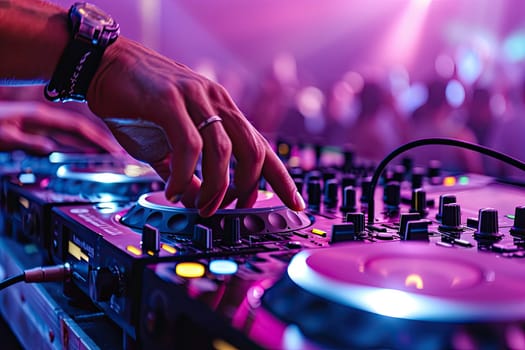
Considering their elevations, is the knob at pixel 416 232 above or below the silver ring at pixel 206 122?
below

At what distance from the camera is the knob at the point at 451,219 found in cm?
→ 81

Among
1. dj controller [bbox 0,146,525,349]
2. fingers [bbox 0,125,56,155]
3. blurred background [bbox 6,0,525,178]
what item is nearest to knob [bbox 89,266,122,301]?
dj controller [bbox 0,146,525,349]

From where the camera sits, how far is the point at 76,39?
2.89 feet

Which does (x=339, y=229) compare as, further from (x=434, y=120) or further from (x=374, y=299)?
(x=434, y=120)

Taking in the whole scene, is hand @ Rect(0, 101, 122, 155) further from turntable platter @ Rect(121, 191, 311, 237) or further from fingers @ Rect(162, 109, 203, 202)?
fingers @ Rect(162, 109, 203, 202)

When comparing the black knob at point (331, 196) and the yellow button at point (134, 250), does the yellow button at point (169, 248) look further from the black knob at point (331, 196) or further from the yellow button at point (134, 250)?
the black knob at point (331, 196)

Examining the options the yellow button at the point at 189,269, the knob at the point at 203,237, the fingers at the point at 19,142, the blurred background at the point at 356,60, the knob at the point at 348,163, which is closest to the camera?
the yellow button at the point at 189,269

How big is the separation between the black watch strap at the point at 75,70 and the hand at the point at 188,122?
14mm

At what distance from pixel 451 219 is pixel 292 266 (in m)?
0.36

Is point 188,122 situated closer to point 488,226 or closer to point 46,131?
point 488,226

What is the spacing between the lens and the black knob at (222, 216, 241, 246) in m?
0.71

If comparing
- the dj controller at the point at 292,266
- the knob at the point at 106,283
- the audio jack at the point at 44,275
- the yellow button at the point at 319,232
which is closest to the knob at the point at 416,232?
the dj controller at the point at 292,266

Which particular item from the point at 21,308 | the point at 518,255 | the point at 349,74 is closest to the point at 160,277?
the point at 518,255

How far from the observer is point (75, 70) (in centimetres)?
90
